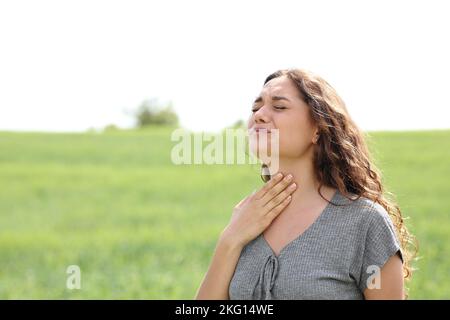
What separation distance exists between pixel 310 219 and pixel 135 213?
11969 millimetres

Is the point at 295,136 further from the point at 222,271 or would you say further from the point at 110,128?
the point at 110,128

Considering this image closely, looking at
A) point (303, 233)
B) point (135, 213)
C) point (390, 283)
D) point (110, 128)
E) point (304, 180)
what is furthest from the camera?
point (110, 128)

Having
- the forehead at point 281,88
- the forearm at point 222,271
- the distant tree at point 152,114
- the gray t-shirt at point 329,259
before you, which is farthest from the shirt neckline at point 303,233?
the distant tree at point 152,114

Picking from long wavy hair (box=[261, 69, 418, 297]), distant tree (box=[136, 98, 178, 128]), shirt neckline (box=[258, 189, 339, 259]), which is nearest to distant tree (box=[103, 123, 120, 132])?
distant tree (box=[136, 98, 178, 128])

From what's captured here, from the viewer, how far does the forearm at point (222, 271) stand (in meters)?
2.44

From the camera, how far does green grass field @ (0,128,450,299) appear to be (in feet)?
30.1

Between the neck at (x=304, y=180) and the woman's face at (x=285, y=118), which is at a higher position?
the woman's face at (x=285, y=118)

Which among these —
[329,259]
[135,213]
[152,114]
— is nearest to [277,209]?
[329,259]

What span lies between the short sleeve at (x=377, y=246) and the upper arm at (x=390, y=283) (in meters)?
0.02

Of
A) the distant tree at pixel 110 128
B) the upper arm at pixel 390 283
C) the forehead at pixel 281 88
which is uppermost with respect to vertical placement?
the distant tree at pixel 110 128

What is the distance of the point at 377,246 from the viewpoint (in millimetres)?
2303

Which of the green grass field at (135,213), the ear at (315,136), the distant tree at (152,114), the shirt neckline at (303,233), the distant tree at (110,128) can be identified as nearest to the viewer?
the shirt neckline at (303,233)

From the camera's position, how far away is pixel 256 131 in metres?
2.45

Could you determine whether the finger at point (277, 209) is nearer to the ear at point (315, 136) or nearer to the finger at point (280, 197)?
the finger at point (280, 197)
